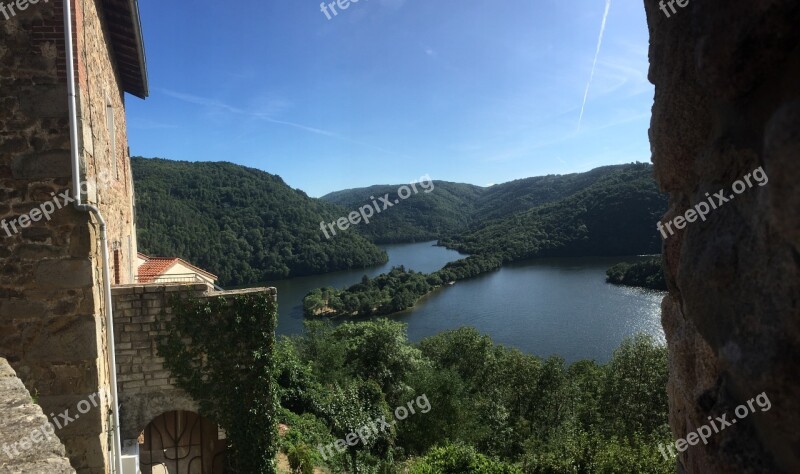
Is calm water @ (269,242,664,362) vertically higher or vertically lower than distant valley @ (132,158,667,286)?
lower

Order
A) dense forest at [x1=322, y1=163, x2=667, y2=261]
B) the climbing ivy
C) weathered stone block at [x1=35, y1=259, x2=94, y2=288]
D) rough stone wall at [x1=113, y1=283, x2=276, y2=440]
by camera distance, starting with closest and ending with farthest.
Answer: weathered stone block at [x1=35, y1=259, x2=94, y2=288]
rough stone wall at [x1=113, y1=283, x2=276, y2=440]
the climbing ivy
dense forest at [x1=322, y1=163, x2=667, y2=261]

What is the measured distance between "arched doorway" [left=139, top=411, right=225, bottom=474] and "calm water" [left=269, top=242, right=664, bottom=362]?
4351 centimetres

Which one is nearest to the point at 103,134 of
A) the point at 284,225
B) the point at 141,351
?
the point at 141,351

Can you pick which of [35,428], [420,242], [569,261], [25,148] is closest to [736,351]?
[35,428]

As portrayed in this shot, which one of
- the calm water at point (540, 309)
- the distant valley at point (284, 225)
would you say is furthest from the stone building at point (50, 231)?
the distant valley at point (284, 225)

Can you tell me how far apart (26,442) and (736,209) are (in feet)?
14.0

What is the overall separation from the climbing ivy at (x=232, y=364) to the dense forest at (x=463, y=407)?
0.98 meters

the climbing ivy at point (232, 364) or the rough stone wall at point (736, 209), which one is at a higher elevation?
the rough stone wall at point (736, 209)

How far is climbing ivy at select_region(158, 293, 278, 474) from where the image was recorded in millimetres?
6711

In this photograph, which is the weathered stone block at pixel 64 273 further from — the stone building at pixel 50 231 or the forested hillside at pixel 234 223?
the forested hillside at pixel 234 223

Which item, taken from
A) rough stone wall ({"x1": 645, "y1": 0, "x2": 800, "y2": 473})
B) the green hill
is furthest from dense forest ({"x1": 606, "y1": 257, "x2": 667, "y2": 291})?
the green hill

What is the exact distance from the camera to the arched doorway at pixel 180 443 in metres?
7.45

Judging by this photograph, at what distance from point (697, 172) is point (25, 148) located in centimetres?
643

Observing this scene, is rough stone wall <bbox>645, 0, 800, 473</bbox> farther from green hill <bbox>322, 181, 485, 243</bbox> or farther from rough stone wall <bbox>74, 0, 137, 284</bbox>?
green hill <bbox>322, 181, 485, 243</bbox>
